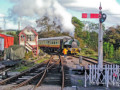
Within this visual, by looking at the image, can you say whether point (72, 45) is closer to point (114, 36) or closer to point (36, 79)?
point (114, 36)

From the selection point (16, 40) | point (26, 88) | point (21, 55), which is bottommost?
point (26, 88)

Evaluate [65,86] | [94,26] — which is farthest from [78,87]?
[94,26]

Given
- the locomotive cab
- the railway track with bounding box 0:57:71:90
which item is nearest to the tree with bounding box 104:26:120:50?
the locomotive cab

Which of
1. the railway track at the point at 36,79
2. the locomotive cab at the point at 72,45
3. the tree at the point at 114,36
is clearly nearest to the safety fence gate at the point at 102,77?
the railway track at the point at 36,79

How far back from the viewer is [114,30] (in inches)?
1099

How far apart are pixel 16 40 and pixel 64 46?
10.3 meters

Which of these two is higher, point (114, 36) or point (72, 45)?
point (114, 36)

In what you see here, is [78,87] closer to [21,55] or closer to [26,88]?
[26,88]

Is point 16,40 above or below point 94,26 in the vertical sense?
below

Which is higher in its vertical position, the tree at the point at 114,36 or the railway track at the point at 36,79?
the tree at the point at 114,36

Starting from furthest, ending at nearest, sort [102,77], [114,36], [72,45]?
1. [114,36]
2. [72,45]
3. [102,77]

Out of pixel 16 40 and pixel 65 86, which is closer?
pixel 65 86

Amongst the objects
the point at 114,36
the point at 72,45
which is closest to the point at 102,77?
the point at 72,45

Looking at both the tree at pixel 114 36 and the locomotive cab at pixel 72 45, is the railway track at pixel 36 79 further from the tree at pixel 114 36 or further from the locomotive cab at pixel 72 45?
the tree at pixel 114 36
